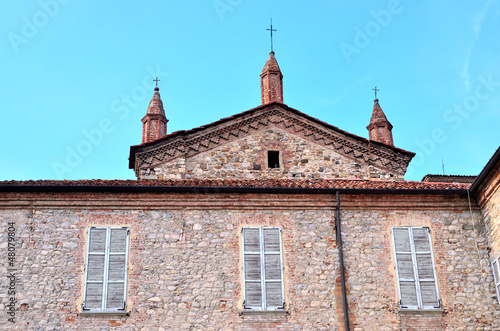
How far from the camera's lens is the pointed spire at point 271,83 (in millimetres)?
23406

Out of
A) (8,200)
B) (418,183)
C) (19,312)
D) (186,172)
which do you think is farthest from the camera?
(186,172)

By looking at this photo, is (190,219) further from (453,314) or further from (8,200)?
(453,314)

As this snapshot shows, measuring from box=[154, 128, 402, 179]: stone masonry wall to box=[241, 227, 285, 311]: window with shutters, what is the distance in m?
5.43

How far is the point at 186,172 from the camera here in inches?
797

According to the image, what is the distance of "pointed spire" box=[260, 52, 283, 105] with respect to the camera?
23406 mm

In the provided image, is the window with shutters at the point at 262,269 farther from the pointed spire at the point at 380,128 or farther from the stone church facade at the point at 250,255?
the pointed spire at the point at 380,128

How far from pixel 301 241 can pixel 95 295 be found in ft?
13.8

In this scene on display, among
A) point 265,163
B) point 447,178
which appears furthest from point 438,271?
point 447,178

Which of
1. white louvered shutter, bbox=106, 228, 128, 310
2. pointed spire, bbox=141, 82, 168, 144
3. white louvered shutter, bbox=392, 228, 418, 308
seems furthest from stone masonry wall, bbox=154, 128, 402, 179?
white louvered shutter, bbox=106, 228, 128, 310

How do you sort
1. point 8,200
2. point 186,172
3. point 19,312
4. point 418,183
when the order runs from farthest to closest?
point 186,172
point 418,183
point 8,200
point 19,312

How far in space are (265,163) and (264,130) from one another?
1.25 metres

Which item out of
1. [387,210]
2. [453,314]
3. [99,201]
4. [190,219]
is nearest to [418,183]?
[387,210]

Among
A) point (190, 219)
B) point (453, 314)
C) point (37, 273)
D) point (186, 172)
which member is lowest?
point (453, 314)

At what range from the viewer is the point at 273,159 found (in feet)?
67.1
